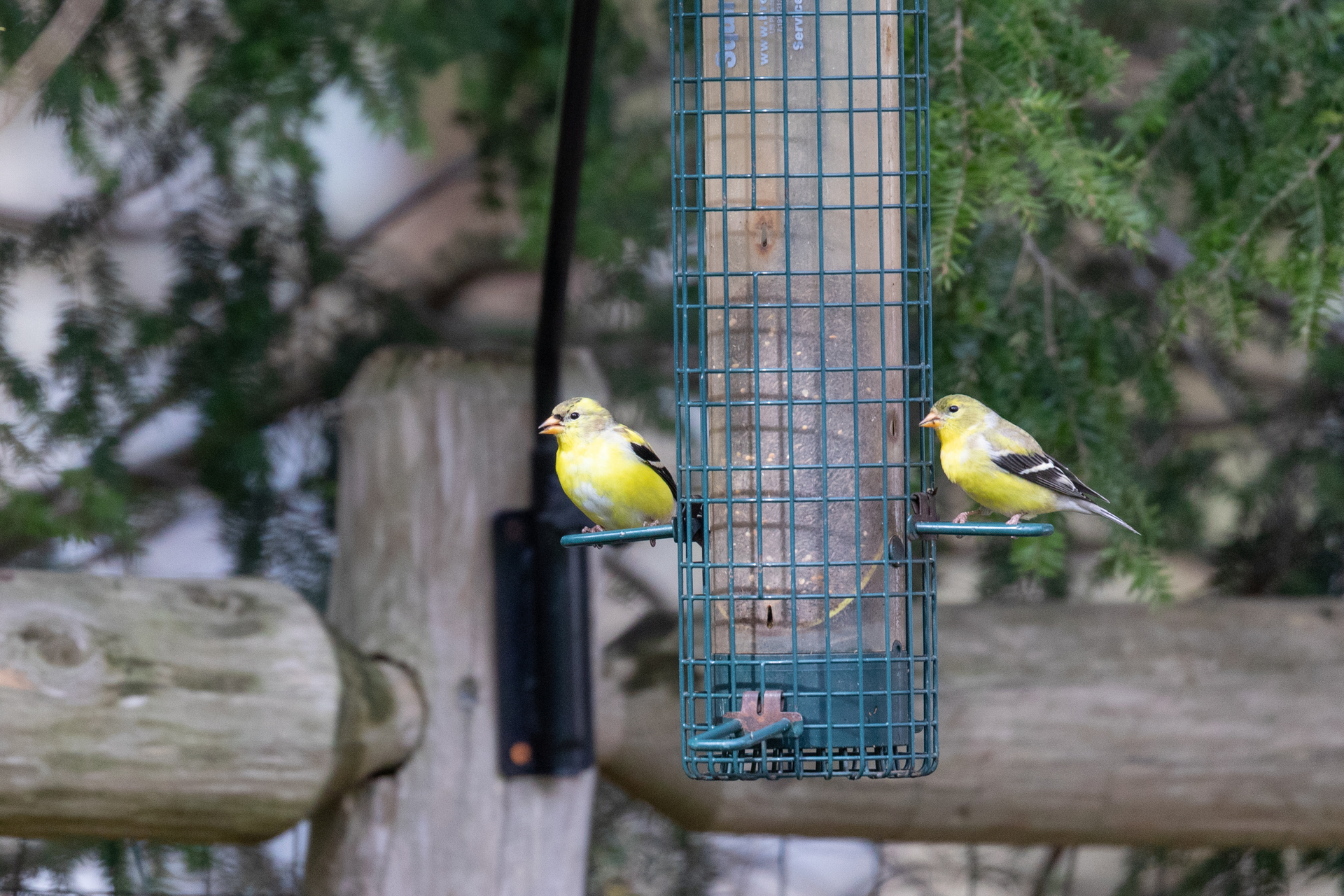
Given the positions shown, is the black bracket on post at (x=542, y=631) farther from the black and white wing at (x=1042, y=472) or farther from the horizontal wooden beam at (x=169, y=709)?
the black and white wing at (x=1042, y=472)

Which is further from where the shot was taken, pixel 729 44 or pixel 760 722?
pixel 729 44

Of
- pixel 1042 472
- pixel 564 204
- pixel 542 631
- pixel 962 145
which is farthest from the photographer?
pixel 542 631

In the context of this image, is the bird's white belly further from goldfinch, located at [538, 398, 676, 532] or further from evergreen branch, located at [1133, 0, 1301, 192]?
evergreen branch, located at [1133, 0, 1301, 192]

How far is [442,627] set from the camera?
3.68 metres

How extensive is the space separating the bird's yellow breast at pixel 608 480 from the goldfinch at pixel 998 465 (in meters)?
0.68

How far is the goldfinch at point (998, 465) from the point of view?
317 cm

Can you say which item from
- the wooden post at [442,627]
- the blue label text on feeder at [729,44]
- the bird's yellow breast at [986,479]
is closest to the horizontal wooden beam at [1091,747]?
the wooden post at [442,627]

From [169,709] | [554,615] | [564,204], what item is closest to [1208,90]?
[564,204]

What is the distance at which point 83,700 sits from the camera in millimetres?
3145

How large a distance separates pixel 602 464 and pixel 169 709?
1.13 meters

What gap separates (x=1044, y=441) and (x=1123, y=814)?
105cm

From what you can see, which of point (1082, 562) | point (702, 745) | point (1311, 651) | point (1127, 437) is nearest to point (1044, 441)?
point (1127, 437)

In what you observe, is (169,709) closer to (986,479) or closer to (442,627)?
(442,627)

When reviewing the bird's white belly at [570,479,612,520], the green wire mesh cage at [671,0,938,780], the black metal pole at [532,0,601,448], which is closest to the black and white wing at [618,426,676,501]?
the bird's white belly at [570,479,612,520]
